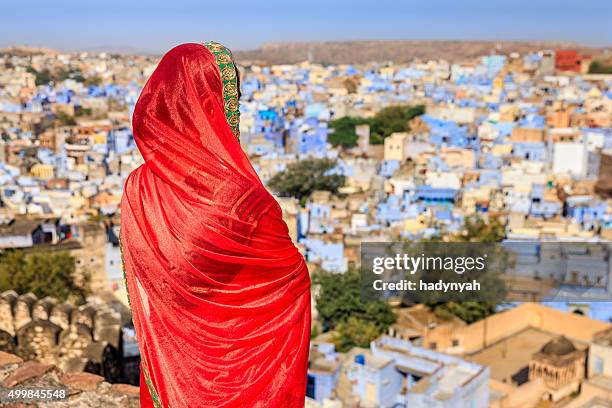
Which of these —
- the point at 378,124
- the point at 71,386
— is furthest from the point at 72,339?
the point at 378,124

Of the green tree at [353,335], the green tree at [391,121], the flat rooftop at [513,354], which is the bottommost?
the flat rooftop at [513,354]

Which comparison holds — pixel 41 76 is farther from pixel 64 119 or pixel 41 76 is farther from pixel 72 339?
pixel 72 339

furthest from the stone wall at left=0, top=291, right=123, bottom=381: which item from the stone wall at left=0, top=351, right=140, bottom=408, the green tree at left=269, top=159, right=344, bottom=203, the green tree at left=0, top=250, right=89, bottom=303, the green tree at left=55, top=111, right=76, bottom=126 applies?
the green tree at left=55, top=111, right=76, bottom=126

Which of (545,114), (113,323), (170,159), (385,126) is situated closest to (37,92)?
(385,126)

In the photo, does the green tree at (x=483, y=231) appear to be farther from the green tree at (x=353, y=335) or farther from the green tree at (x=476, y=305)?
the green tree at (x=353, y=335)

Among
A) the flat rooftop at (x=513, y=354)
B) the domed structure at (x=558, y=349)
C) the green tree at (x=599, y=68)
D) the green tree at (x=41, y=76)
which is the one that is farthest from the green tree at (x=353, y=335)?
the green tree at (x=599, y=68)

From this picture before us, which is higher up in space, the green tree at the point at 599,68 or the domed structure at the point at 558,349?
the green tree at the point at 599,68

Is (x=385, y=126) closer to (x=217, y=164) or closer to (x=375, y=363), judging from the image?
(x=375, y=363)
